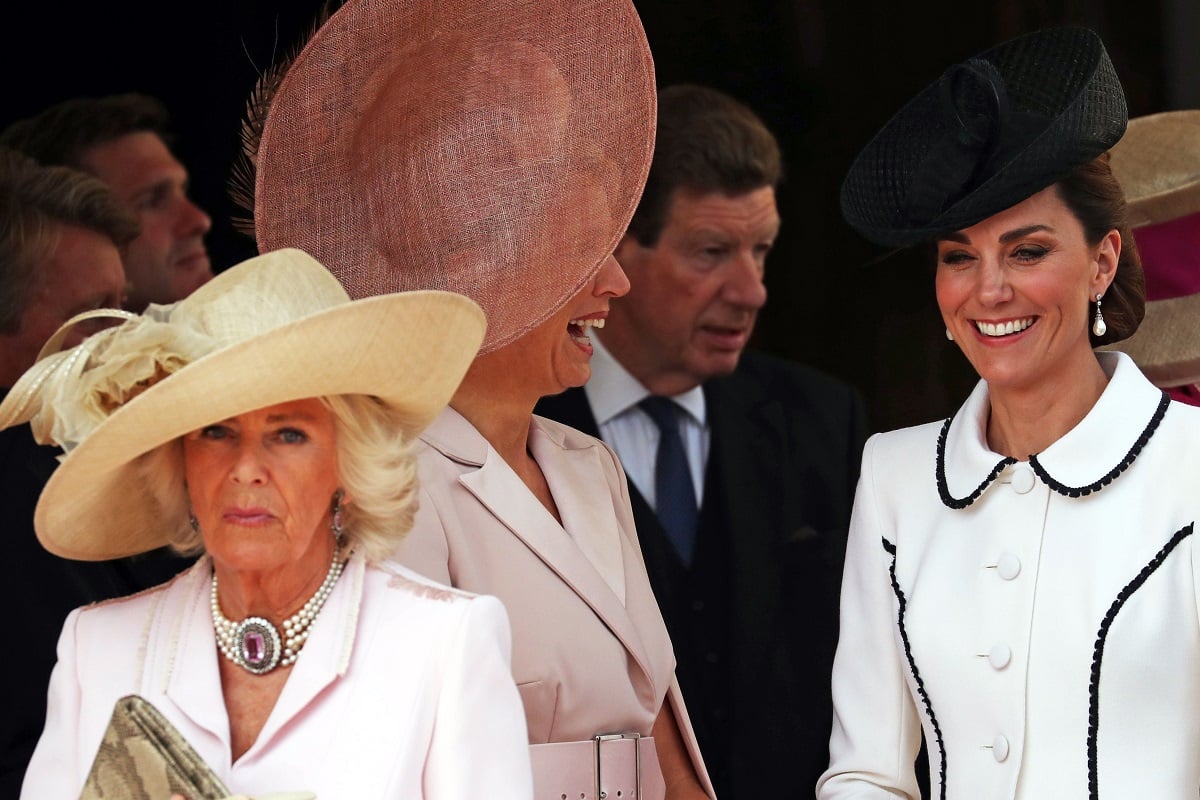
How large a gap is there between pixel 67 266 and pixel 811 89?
7.28ft

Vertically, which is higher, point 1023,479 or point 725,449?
point 725,449

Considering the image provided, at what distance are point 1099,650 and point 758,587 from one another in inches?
80.6

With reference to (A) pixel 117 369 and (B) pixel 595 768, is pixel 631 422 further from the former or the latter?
(A) pixel 117 369

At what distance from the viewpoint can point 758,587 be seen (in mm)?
4871

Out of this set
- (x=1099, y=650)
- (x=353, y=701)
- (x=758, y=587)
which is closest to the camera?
(x=353, y=701)

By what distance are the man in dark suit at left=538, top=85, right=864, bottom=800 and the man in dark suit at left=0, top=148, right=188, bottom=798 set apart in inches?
49.5

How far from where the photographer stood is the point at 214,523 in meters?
2.52

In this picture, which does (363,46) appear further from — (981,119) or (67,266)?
(67,266)

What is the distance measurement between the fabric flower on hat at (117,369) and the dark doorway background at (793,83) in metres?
2.61

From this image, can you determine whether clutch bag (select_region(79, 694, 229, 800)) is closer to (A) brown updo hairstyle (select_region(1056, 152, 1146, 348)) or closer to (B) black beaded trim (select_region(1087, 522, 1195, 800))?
(B) black beaded trim (select_region(1087, 522, 1195, 800))

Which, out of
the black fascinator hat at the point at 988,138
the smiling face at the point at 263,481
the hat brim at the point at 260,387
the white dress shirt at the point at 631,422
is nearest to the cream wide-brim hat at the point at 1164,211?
the black fascinator hat at the point at 988,138

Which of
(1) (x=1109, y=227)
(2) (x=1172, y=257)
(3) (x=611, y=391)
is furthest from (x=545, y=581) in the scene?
(3) (x=611, y=391)

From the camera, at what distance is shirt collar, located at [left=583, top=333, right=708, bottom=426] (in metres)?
4.96

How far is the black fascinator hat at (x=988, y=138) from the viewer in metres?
3.00
